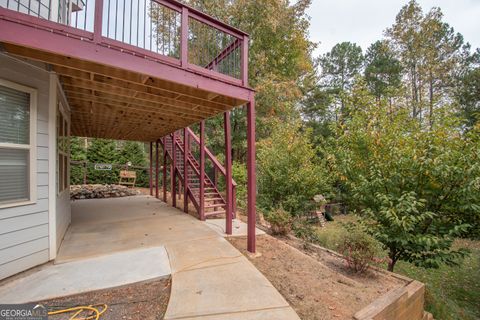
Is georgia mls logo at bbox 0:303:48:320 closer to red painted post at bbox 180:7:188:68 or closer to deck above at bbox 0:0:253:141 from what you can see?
deck above at bbox 0:0:253:141

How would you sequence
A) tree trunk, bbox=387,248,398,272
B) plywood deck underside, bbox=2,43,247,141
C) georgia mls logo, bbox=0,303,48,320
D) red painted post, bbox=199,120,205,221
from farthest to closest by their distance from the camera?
red painted post, bbox=199,120,205,221, tree trunk, bbox=387,248,398,272, plywood deck underside, bbox=2,43,247,141, georgia mls logo, bbox=0,303,48,320

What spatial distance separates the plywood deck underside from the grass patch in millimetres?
3319

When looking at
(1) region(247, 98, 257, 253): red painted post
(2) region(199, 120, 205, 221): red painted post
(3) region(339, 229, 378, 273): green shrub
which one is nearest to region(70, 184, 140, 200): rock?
(2) region(199, 120, 205, 221): red painted post

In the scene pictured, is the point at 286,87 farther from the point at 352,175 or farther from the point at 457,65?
the point at 457,65

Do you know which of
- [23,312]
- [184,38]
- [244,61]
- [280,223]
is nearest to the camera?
[23,312]

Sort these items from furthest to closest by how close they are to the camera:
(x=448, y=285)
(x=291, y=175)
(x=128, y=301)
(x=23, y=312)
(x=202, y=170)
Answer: (x=291, y=175) → (x=448, y=285) → (x=202, y=170) → (x=128, y=301) → (x=23, y=312)

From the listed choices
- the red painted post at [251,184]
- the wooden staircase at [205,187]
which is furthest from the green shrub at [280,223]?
the wooden staircase at [205,187]

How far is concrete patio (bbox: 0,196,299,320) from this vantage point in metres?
2.15

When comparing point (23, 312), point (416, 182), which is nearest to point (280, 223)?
point (416, 182)

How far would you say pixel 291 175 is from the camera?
6891 millimetres

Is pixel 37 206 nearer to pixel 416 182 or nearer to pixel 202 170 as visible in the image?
pixel 202 170

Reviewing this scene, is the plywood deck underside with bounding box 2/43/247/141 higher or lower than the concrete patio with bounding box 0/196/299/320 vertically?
higher

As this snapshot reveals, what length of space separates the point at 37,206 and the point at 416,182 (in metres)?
5.49

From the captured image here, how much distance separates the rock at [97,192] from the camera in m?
9.01
